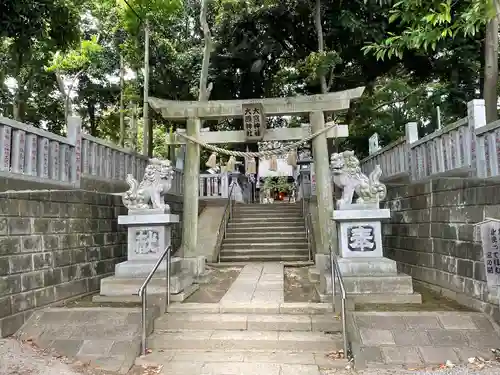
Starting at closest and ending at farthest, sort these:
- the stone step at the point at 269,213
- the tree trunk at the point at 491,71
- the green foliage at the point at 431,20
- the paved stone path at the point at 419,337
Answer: the paved stone path at the point at 419,337 → the green foliage at the point at 431,20 → the tree trunk at the point at 491,71 → the stone step at the point at 269,213

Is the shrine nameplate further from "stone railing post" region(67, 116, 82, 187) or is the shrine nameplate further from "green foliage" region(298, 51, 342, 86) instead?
"green foliage" region(298, 51, 342, 86)

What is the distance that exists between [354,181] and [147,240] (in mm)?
3570

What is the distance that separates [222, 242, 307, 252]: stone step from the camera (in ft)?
38.1

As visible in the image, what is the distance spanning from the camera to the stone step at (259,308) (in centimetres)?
584

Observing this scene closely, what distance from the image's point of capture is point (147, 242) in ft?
22.5

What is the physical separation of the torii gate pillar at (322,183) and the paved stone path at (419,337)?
2.93m

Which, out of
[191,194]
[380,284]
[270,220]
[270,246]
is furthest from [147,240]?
[270,220]

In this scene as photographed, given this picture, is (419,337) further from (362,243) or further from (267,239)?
(267,239)

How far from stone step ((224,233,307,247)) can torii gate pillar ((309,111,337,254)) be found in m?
3.70

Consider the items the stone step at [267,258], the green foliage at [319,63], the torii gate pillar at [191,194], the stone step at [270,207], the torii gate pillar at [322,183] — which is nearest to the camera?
the torii gate pillar at [322,183]

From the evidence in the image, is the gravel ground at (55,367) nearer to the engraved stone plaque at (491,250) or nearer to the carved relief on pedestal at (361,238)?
the engraved stone plaque at (491,250)

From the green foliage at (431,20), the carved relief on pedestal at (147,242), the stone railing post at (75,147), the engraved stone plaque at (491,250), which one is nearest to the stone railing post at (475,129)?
the green foliage at (431,20)

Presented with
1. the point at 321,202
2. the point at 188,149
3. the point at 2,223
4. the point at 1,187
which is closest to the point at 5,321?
the point at 2,223

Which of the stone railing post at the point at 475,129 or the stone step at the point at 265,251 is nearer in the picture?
the stone railing post at the point at 475,129
